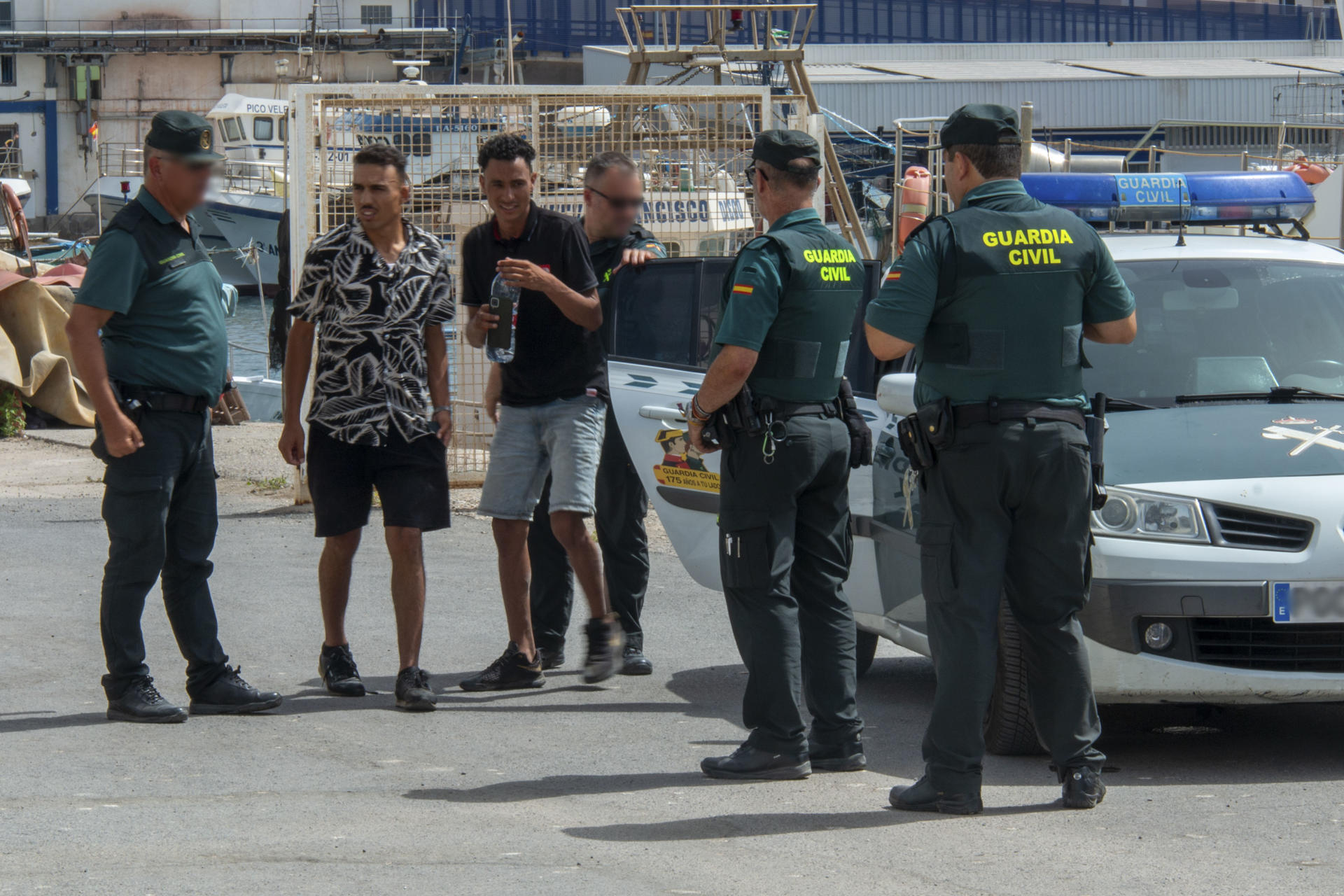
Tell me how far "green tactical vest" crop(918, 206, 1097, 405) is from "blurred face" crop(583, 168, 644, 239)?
2.17 meters

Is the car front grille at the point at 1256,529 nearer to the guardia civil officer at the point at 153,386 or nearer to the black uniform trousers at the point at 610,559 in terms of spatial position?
the black uniform trousers at the point at 610,559

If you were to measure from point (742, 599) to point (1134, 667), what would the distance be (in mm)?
1135

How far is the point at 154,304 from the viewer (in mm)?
5113

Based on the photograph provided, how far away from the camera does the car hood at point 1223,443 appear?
4.68m

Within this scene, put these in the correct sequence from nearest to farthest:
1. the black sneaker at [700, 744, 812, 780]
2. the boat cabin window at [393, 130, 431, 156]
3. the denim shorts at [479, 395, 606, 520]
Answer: the black sneaker at [700, 744, 812, 780]
the denim shorts at [479, 395, 606, 520]
the boat cabin window at [393, 130, 431, 156]

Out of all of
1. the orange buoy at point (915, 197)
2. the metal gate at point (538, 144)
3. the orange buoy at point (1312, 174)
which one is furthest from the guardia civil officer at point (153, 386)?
the orange buoy at point (1312, 174)

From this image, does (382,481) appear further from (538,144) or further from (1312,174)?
(1312,174)

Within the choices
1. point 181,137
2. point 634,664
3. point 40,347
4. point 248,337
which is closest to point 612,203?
point 181,137

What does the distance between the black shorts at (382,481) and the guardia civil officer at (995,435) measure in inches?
75.1

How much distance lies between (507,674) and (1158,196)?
9.83 ft

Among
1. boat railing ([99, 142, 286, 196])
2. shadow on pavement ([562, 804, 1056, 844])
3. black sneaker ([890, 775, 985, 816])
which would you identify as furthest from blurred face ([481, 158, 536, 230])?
boat railing ([99, 142, 286, 196])

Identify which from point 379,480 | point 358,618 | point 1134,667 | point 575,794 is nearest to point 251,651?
point 358,618

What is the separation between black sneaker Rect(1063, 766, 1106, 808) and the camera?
4.26 meters

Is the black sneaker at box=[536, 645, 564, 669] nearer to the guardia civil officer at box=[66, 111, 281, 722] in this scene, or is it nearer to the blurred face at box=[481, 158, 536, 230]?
the guardia civil officer at box=[66, 111, 281, 722]
